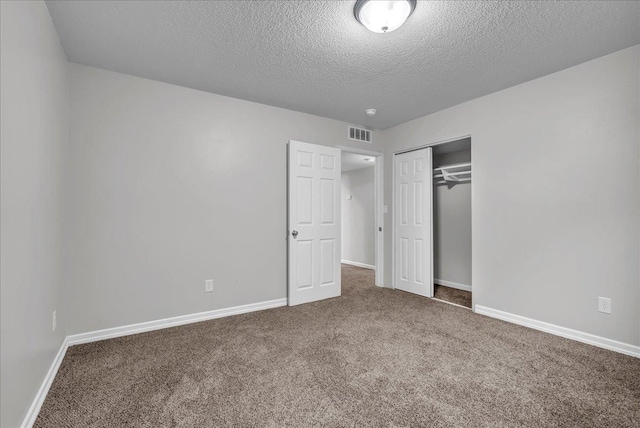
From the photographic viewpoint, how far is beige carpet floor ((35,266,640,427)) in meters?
1.62

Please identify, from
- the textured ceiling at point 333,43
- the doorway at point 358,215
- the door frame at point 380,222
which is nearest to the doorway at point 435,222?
the door frame at point 380,222

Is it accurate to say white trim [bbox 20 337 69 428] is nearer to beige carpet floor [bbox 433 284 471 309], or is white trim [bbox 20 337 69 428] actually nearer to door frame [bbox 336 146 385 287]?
door frame [bbox 336 146 385 287]

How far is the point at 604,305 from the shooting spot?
8.16 ft

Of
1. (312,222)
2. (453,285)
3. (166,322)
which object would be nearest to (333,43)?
(312,222)

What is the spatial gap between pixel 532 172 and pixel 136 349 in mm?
3997

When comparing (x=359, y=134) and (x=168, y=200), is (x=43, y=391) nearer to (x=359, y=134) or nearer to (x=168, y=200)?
(x=168, y=200)

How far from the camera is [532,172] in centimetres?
295

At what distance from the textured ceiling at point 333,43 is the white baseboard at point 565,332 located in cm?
239

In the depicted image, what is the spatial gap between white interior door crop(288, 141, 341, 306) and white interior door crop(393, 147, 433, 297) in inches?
39.7

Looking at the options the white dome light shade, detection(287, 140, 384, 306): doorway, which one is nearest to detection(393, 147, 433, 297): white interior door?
detection(287, 140, 384, 306): doorway

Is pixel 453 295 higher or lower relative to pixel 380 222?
lower

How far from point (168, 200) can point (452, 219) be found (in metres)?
4.13

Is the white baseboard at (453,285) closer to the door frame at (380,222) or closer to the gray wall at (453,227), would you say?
the gray wall at (453,227)

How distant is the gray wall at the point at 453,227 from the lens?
4.58 m
